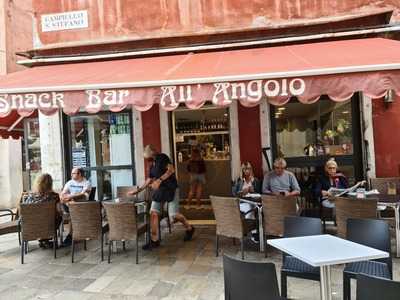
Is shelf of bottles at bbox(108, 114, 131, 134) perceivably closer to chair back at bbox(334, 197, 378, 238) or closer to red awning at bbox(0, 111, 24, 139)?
red awning at bbox(0, 111, 24, 139)

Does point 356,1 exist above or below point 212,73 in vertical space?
above

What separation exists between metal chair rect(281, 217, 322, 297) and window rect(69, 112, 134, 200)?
545cm

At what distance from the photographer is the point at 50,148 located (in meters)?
9.04

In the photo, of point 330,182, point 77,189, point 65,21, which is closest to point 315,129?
point 330,182

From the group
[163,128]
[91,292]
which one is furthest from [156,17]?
[91,292]

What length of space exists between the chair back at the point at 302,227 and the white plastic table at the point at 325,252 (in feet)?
1.02

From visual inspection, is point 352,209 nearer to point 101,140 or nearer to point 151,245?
point 151,245

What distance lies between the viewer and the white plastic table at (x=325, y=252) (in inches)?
111

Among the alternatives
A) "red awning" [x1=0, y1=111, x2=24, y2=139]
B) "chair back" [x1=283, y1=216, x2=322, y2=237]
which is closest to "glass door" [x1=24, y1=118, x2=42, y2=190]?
"red awning" [x1=0, y1=111, x2=24, y2=139]

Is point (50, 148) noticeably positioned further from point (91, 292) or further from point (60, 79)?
point (91, 292)

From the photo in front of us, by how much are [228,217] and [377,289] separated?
352 cm

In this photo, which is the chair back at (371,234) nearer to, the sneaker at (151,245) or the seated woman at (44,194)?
the sneaker at (151,245)

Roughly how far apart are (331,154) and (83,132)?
544 cm

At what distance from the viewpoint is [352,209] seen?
201 inches
